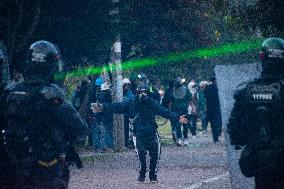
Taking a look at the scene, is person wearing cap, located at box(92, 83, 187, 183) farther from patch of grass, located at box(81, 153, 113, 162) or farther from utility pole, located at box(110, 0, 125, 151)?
utility pole, located at box(110, 0, 125, 151)

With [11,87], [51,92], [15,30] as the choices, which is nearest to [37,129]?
[51,92]

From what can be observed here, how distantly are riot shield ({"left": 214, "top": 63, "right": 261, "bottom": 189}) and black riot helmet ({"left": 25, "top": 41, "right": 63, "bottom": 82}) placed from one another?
116 inches

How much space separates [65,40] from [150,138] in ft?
26.6

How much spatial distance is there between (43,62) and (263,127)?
209cm

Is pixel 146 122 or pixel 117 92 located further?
pixel 117 92

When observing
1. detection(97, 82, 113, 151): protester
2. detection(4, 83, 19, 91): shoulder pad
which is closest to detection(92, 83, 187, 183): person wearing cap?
detection(4, 83, 19, 91): shoulder pad

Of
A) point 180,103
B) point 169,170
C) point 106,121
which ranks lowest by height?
point 169,170

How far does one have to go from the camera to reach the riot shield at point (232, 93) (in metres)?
8.50

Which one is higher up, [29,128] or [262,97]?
[262,97]

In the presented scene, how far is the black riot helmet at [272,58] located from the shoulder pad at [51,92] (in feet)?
6.40

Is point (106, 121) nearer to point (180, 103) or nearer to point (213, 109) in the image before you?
point (180, 103)

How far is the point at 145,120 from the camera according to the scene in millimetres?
11906

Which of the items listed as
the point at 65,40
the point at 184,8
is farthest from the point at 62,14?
the point at 184,8

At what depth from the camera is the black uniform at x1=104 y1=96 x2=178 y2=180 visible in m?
11.8
